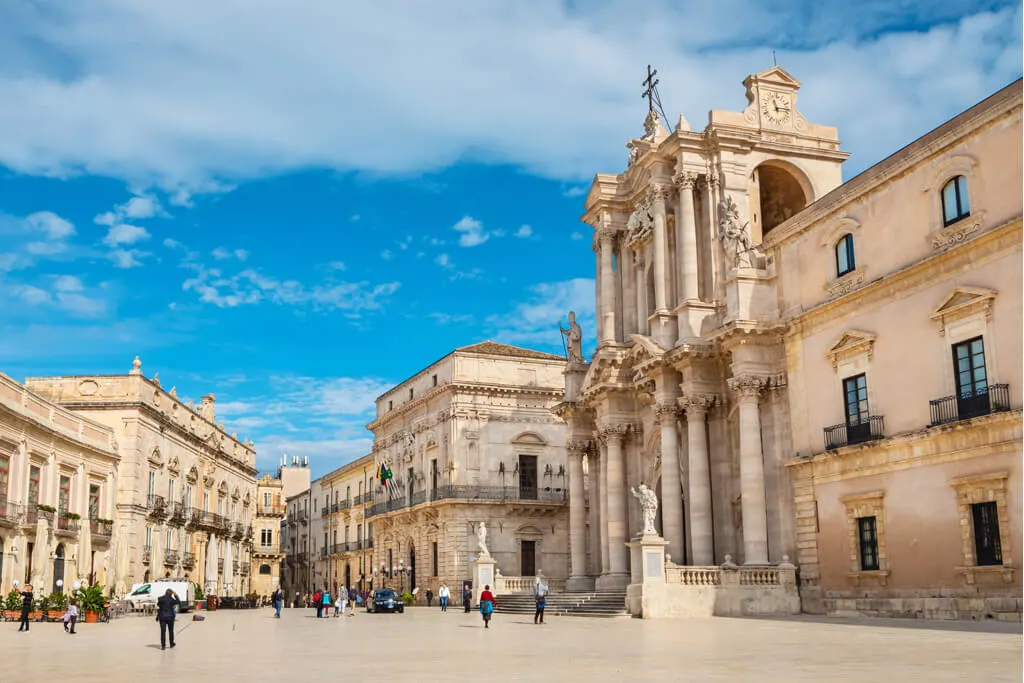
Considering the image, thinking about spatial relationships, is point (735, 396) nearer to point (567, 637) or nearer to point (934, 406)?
point (934, 406)

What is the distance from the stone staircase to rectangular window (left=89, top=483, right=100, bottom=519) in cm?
1832

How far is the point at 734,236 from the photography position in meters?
31.6

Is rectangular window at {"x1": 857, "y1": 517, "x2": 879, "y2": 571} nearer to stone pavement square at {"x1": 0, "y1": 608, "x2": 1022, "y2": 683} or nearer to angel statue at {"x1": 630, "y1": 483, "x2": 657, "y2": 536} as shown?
stone pavement square at {"x1": 0, "y1": 608, "x2": 1022, "y2": 683}

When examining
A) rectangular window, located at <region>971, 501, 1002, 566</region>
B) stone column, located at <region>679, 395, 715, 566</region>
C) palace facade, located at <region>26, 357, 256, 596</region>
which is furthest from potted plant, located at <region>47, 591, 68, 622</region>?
rectangular window, located at <region>971, 501, 1002, 566</region>

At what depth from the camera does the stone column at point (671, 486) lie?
33875 millimetres

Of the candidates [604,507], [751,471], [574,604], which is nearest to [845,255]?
[751,471]

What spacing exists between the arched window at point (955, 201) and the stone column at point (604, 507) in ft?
55.3

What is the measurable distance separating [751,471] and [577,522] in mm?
11804

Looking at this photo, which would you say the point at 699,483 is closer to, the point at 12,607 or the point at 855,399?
the point at 855,399

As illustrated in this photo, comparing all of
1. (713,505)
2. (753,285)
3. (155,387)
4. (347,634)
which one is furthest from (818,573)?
(155,387)

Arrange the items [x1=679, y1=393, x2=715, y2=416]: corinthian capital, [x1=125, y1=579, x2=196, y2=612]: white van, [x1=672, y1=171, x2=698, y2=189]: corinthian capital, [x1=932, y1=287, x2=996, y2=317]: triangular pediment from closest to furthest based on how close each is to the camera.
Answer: [x1=932, y1=287, x2=996, y2=317]: triangular pediment
[x1=679, y1=393, x2=715, y2=416]: corinthian capital
[x1=672, y1=171, x2=698, y2=189]: corinthian capital
[x1=125, y1=579, x2=196, y2=612]: white van

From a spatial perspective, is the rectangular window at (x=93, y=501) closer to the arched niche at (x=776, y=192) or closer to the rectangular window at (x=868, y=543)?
the arched niche at (x=776, y=192)

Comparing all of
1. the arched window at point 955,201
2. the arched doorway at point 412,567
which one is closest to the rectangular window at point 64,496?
the arched doorway at point 412,567

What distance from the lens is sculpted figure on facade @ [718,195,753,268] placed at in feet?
102
